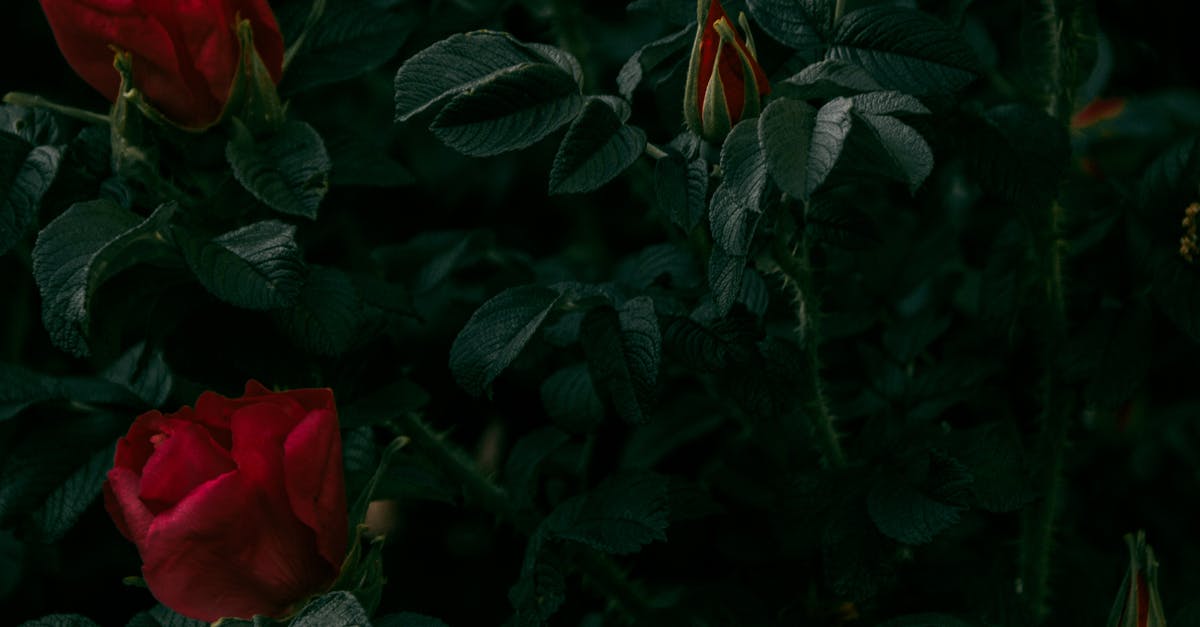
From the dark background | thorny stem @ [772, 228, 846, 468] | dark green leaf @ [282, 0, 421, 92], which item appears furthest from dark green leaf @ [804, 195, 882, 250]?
dark green leaf @ [282, 0, 421, 92]

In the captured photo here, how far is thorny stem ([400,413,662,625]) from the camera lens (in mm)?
1067

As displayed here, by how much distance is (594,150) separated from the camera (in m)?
0.85

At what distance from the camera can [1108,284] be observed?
108 centimetres

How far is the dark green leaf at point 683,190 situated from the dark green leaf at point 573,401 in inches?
7.2

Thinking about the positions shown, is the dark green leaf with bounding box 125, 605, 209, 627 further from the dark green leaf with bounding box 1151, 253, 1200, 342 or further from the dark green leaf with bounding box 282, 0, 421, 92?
the dark green leaf with bounding box 1151, 253, 1200, 342

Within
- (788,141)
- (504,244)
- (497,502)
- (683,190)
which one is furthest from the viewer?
(504,244)

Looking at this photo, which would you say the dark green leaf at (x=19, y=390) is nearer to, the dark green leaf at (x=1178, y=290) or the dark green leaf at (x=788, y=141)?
the dark green leaf at (x=788, y=141)

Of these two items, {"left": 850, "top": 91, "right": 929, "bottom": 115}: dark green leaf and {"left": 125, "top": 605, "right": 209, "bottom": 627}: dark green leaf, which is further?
{"left": 125, "top": 605, "right": 209, "bottom": 627}: dark green leaf

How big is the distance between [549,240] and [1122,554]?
2.81ft

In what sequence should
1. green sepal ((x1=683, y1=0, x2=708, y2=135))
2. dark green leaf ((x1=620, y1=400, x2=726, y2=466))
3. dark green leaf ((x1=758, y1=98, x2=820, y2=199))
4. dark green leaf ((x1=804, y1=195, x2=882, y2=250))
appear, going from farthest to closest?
dark green leaf ((x1=620, y1=400, x2=726, y2=466)) → dark green leaf ((x1=804, y1=195, x2=882, y2=250)) → green sepal ((x1=683, y1=0, x2=708, y2=135)) → dark green leaf ((x1=758, y1=98, x2=820, y2=199))

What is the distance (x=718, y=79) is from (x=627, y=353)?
177mm

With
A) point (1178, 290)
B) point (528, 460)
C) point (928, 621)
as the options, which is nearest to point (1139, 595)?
point (928, 621)

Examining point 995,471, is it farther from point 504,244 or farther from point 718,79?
point 504,244

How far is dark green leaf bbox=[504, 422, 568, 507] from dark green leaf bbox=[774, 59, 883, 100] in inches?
14.8
